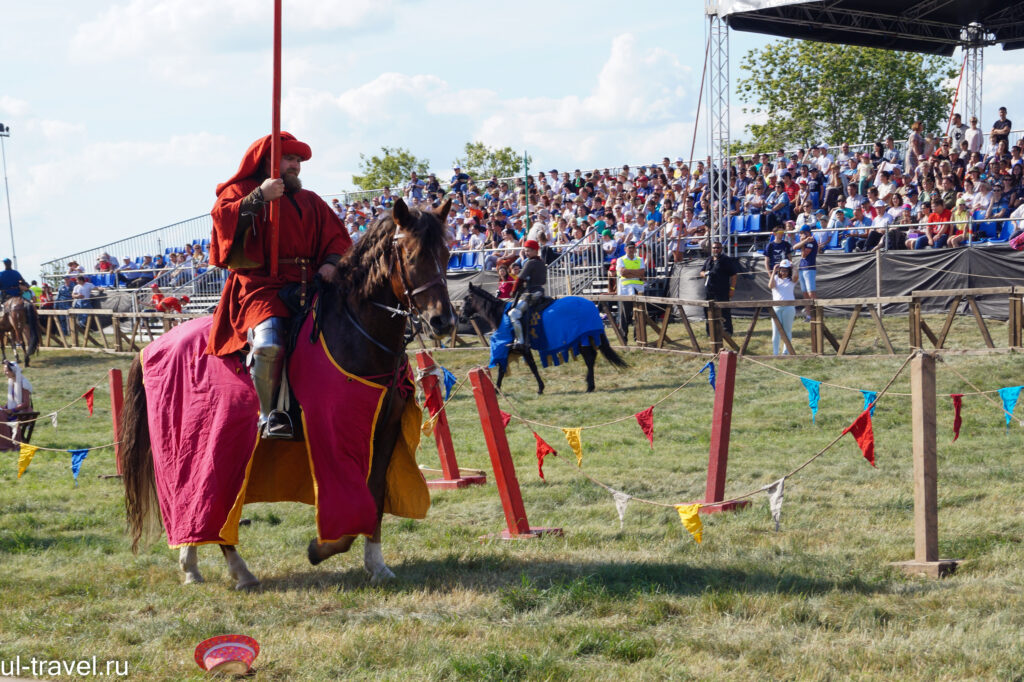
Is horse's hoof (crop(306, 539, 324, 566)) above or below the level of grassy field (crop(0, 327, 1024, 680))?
above

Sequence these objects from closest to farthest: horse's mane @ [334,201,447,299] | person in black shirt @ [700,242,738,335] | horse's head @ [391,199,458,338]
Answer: horse's head @ [391,199,458,338] → horse's mane @ [334,201,447,299] → person in black shirt @ [700,242,738,335]

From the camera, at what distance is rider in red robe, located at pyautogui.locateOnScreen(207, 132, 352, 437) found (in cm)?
567

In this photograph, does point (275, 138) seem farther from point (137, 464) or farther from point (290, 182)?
point (137, 464)

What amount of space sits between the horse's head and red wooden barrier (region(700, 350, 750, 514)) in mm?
2361

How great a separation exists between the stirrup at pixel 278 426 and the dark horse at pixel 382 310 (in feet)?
1.11

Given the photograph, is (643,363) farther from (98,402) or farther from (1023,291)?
(98,402)

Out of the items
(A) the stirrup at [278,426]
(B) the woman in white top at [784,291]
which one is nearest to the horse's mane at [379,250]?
(A) the stirrup at [278,426]

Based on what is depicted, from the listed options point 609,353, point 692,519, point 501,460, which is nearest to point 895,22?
point 609,353

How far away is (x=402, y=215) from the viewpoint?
18.0 feet

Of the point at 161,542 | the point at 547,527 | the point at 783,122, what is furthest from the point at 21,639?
the point at 783,122

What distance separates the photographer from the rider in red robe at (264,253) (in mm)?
5668

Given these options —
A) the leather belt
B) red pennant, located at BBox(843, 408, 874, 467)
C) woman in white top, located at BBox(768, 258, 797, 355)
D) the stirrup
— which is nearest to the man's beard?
the leather belt

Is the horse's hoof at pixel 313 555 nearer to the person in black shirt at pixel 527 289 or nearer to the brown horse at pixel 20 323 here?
the person in black shirt at pixel 527 289

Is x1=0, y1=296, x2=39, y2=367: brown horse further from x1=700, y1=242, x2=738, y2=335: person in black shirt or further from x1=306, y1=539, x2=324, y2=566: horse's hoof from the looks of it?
x1=306, y1=539, x2=324, y2=566: horse's hoof
